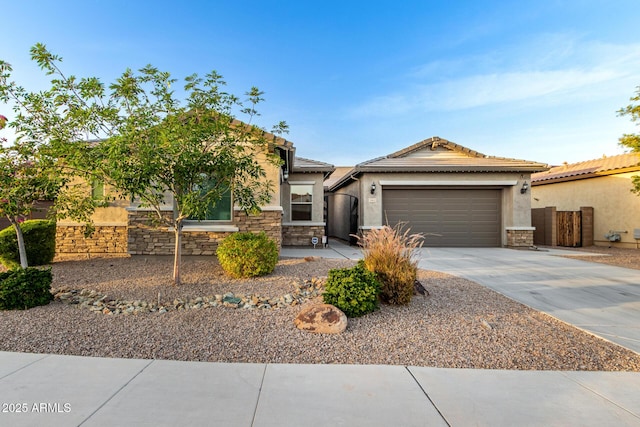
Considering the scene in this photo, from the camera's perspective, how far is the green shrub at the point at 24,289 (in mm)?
4594

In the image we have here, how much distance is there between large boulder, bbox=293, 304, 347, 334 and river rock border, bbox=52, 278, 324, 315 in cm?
87

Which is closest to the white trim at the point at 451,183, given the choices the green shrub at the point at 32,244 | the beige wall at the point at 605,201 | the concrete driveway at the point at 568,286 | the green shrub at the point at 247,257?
the concrete driveway at the point at 568,286

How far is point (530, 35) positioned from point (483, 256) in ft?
22.7

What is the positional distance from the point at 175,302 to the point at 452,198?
1182 cm

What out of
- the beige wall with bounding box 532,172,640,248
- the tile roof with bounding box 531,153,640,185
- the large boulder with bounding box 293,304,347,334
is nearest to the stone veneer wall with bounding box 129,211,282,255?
the large boulder with bounding box 293,304,347,334

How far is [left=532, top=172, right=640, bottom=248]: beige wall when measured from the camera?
13453 mm

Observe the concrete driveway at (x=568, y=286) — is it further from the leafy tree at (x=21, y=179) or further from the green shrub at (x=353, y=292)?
the leafy tree at (x=21, y=179)

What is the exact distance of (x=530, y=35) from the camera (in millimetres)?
9656

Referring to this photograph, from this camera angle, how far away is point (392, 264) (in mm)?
5012

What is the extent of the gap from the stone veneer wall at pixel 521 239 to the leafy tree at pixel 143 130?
1164cm

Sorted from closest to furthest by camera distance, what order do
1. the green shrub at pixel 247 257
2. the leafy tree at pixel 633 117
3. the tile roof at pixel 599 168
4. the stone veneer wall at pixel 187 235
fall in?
the green shrub at pixel 247 257 < the stone veneer wall at pixel 187 235 < the leafy tree at pixel 633 117 < the tile roof at pixel 599 168

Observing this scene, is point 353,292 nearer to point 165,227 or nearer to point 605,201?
point 165,227

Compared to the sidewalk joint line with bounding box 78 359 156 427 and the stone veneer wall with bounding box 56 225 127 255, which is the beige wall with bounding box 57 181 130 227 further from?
the sidewalk joint line with bounding box 78 359 156 427

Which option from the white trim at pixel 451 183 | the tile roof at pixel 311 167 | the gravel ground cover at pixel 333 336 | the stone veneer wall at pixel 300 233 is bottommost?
the gravel ground cover at pixel 333 336
